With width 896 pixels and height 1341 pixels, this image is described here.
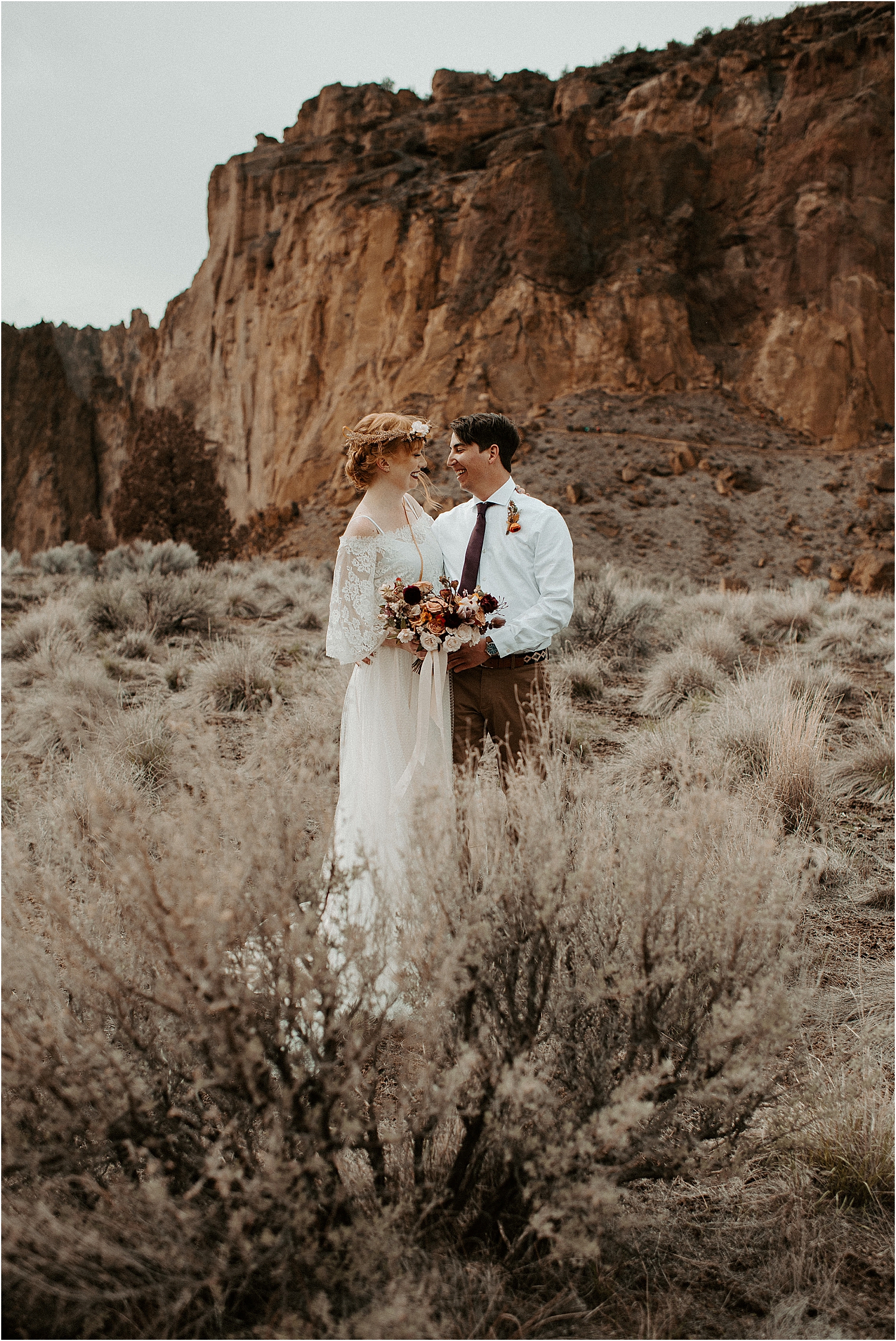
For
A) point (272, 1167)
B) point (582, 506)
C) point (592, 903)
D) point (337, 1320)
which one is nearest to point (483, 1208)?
point (337, 1320)

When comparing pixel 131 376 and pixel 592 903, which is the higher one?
pixel 131 376

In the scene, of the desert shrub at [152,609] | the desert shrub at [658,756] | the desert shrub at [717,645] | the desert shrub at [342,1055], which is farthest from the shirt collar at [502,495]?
the desert shrub at [152,609]

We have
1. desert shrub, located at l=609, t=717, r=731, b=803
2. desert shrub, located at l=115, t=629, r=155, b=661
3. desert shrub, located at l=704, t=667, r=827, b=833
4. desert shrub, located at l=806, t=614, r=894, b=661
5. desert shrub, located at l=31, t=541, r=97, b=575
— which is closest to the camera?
desert shrub, located at l=704, t=667, r=827, b=833

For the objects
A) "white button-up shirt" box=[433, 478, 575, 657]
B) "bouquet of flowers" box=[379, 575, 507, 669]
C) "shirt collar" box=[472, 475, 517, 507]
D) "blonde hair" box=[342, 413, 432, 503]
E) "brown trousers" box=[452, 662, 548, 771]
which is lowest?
"brown trousers" box=[452, 662, 548, 771]

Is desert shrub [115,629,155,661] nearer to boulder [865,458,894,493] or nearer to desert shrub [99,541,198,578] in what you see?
desert shrub [99,541,198,578]

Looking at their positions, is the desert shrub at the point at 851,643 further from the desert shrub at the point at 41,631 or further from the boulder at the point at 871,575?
the boulder at the point at 871,575

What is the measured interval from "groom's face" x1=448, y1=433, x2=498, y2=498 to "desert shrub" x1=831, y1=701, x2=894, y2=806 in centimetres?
305

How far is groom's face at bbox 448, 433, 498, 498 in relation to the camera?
3.36m

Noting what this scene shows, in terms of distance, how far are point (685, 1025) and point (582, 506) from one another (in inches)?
1025

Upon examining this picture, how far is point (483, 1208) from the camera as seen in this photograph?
187cm

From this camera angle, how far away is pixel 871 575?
22375 mm

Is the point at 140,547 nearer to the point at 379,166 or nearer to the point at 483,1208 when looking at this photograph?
the point at 483,1208

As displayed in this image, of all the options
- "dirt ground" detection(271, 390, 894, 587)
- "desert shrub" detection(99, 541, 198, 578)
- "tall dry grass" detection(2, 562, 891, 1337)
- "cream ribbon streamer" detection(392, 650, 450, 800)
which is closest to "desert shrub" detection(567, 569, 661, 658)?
"cream ribbon streamer" detection(392, 650, 450, 800)

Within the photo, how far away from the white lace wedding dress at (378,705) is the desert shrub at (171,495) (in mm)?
17651
